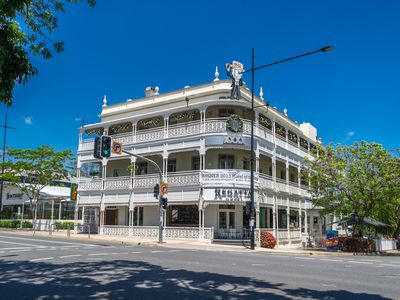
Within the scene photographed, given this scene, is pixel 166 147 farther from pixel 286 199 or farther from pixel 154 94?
pixel 286 199

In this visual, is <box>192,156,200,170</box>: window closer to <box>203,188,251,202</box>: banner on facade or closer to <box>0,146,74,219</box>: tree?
<box>203,188,251,202</box>: banner on facade

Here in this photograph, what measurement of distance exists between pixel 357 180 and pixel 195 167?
468 inches

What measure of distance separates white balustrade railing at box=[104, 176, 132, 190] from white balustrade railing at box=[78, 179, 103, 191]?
72 cm

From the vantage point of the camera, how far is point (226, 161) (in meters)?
30.5

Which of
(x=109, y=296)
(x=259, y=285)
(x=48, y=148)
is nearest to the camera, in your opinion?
(x=109, y=296)

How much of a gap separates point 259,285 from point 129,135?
82.9ft

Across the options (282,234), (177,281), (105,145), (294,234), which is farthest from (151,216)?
(177,281)

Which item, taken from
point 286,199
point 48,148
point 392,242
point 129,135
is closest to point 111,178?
point 129,135

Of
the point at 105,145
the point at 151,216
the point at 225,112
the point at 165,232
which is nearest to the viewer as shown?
the point at 105,145

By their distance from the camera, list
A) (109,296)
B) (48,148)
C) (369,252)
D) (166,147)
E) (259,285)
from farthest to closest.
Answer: (48,148) < (166,147) < (369,252) < (259,285) < (109,296)

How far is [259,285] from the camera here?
392 inches

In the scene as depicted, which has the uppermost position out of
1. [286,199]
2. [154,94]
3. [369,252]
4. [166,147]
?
[154,94]

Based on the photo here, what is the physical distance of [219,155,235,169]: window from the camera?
30422 mm

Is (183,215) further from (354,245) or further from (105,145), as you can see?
(105,145)
